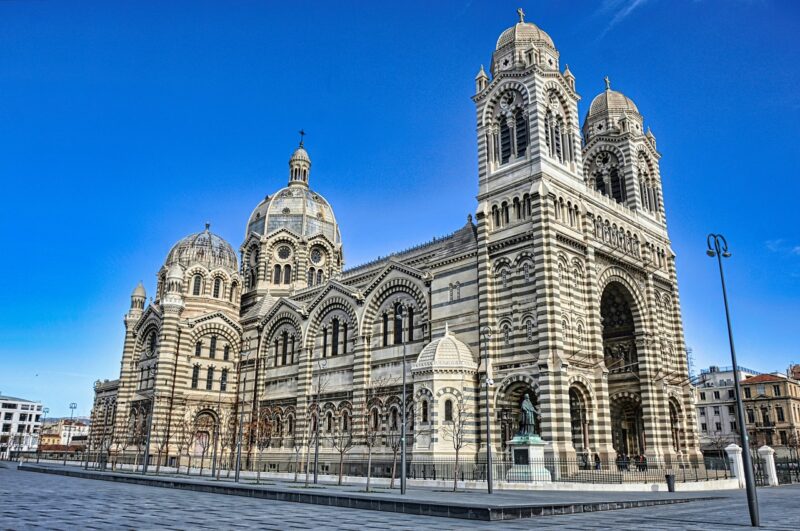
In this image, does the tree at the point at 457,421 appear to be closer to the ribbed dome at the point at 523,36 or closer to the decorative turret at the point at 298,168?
the ribbed dome at the point at 523,36

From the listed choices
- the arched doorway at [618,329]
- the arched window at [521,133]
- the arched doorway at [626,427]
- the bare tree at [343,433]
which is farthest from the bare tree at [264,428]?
the arched window at [521,133]

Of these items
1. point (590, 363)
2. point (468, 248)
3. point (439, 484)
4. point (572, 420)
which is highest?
point (468, 248)

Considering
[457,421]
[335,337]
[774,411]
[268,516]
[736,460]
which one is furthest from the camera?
[774,411]

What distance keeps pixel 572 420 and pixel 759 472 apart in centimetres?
1272

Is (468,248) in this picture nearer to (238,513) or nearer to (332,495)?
(332,495)

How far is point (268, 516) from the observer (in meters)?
16.5

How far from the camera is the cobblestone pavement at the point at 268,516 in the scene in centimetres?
1430

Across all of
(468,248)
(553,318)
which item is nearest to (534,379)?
(553,318)

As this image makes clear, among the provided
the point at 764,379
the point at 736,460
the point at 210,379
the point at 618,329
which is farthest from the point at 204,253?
the point at 764,379

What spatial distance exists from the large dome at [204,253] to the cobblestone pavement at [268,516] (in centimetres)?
3983

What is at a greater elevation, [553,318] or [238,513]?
[553,318]

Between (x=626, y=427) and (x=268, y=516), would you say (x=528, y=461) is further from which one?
(x=268, y=516)

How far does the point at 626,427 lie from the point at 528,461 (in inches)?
595

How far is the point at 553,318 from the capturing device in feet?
116
